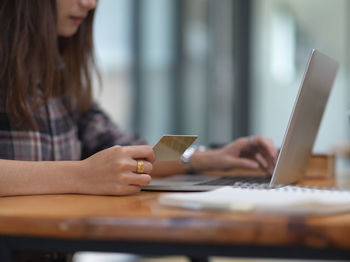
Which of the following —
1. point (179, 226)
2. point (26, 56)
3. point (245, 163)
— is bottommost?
point (245, 163)

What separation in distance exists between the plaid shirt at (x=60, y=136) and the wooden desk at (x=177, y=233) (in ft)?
2.00

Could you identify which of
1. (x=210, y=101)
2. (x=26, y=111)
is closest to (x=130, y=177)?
(x=26, y=111)

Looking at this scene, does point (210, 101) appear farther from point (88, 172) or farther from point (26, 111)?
point (88, 172)

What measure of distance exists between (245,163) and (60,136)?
0.50 m

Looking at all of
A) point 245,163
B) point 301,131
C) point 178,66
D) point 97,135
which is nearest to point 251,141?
point 245,163

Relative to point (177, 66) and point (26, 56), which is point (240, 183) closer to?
point (26, 56)

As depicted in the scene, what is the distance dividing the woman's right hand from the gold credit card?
2cm

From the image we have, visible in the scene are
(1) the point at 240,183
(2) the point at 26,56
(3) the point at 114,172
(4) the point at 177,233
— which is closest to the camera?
(4) the point at 177,233

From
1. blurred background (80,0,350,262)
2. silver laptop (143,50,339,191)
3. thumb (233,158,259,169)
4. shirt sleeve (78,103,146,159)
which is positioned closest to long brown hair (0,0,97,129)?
shirt sleeve (78,103,146,159)

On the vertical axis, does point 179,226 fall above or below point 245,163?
above

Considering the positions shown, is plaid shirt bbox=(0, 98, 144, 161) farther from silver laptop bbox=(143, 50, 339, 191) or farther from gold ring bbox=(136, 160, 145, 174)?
gold ring bbox=(136, 160, 145, 174)

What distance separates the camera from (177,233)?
568mm

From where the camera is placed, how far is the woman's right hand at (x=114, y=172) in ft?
2.84

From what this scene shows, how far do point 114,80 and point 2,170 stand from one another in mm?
3385
